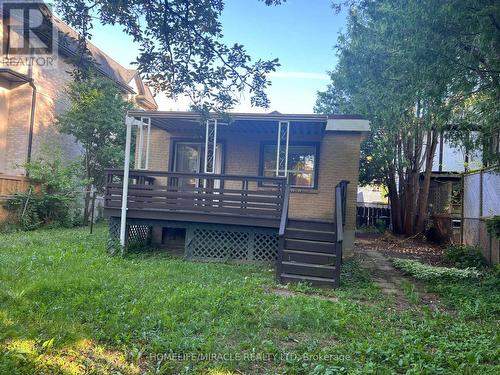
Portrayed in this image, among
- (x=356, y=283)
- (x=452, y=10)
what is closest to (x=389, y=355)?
(x=356, y=283)

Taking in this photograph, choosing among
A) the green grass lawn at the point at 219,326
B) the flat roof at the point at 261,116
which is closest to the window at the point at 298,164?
the flat roof at the point at 261,116

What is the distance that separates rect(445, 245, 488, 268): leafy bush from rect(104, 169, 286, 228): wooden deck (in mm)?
5057

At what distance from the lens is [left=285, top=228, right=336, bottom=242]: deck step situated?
7.70 meters

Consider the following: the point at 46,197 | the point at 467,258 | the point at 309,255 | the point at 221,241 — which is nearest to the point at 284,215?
the point at 309,255

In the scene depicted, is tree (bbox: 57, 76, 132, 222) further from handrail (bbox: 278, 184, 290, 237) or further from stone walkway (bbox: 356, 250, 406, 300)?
stone walkway (bbox: 356, 250, 406, 300)

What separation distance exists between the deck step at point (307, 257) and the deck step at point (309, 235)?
444 mm

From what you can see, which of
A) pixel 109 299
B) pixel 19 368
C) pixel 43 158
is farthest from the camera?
pixel 43 158

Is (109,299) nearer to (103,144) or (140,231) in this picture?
(140,231)

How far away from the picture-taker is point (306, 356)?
3.68 meters

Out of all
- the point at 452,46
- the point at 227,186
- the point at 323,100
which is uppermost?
the point at 323,100

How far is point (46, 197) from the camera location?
13.1m

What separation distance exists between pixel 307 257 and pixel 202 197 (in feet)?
9.40

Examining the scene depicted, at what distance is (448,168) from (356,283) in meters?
17.8

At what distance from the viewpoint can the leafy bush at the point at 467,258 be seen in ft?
30.1
